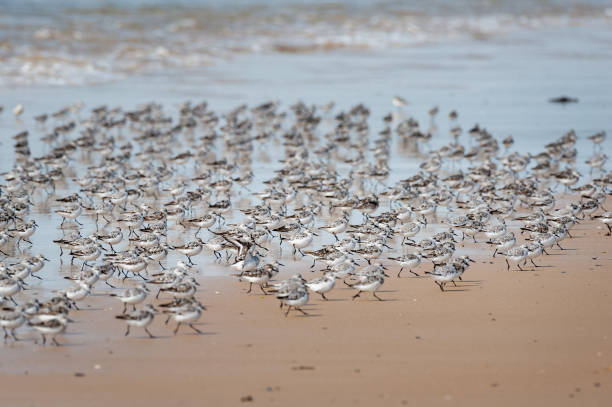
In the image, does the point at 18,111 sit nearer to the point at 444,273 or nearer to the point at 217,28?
the point at 444,273

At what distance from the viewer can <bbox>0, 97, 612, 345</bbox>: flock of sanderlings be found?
12141mm

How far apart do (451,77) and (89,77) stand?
13.7 meters

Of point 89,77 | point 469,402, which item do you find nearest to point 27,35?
point 89,77

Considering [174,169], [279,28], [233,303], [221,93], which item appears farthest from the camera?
[279,28]

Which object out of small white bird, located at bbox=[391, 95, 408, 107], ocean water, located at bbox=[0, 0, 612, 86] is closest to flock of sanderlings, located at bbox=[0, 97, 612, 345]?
small white bird, located at bbox=[391, 95, 408, 107]

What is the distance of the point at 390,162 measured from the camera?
858 inches

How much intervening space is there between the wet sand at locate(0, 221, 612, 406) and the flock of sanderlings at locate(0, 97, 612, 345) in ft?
1.11

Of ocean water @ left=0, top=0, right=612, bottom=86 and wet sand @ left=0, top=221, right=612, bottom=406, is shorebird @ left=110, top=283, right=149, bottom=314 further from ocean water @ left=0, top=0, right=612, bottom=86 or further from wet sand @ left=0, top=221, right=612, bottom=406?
ocean water @ left=0, top=0, right=612, bottom=86

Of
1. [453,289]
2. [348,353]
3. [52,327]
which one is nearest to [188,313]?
[52,327]

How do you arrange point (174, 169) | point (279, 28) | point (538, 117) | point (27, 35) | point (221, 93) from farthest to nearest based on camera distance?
point (279, 28) < point (27, 35) < point (221, 93) < point (538, 117) < point (174, 169)

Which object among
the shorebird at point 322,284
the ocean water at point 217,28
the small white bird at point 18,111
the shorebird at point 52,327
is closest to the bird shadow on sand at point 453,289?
the shorebird at point 322,284

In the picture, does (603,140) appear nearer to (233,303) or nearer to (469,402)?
(233,303)

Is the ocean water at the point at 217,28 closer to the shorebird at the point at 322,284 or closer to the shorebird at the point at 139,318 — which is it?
the shorebird at the point at 322,284

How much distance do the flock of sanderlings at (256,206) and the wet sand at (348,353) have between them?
1.11ft
